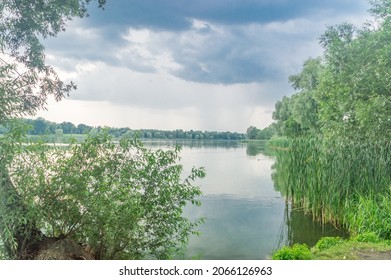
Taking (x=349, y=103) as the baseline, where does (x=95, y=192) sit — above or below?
below

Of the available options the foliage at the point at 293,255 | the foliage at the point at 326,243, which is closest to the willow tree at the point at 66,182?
the foliage at the point at 293,255

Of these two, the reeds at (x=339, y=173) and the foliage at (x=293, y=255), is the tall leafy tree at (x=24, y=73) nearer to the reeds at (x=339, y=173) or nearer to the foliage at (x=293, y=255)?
the foliage at (x=293, y=255)

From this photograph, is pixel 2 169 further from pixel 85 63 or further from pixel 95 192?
pixel 85 63

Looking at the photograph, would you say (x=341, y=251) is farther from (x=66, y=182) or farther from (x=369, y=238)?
(x=66, y=182)

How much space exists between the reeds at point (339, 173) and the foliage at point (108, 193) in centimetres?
251

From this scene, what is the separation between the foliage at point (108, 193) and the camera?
3.09 m

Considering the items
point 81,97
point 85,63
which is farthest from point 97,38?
point 81,97

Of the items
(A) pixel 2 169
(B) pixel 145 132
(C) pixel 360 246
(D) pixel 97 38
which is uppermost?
(D) pixel 97 38

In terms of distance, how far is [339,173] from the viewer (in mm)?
5141

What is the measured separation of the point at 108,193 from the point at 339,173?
3.23 meters

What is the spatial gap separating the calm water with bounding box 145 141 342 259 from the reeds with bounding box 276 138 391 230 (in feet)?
1.04

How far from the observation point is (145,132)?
147 inches

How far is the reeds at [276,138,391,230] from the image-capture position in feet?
16.0

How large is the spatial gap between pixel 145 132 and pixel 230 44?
4.56ft
